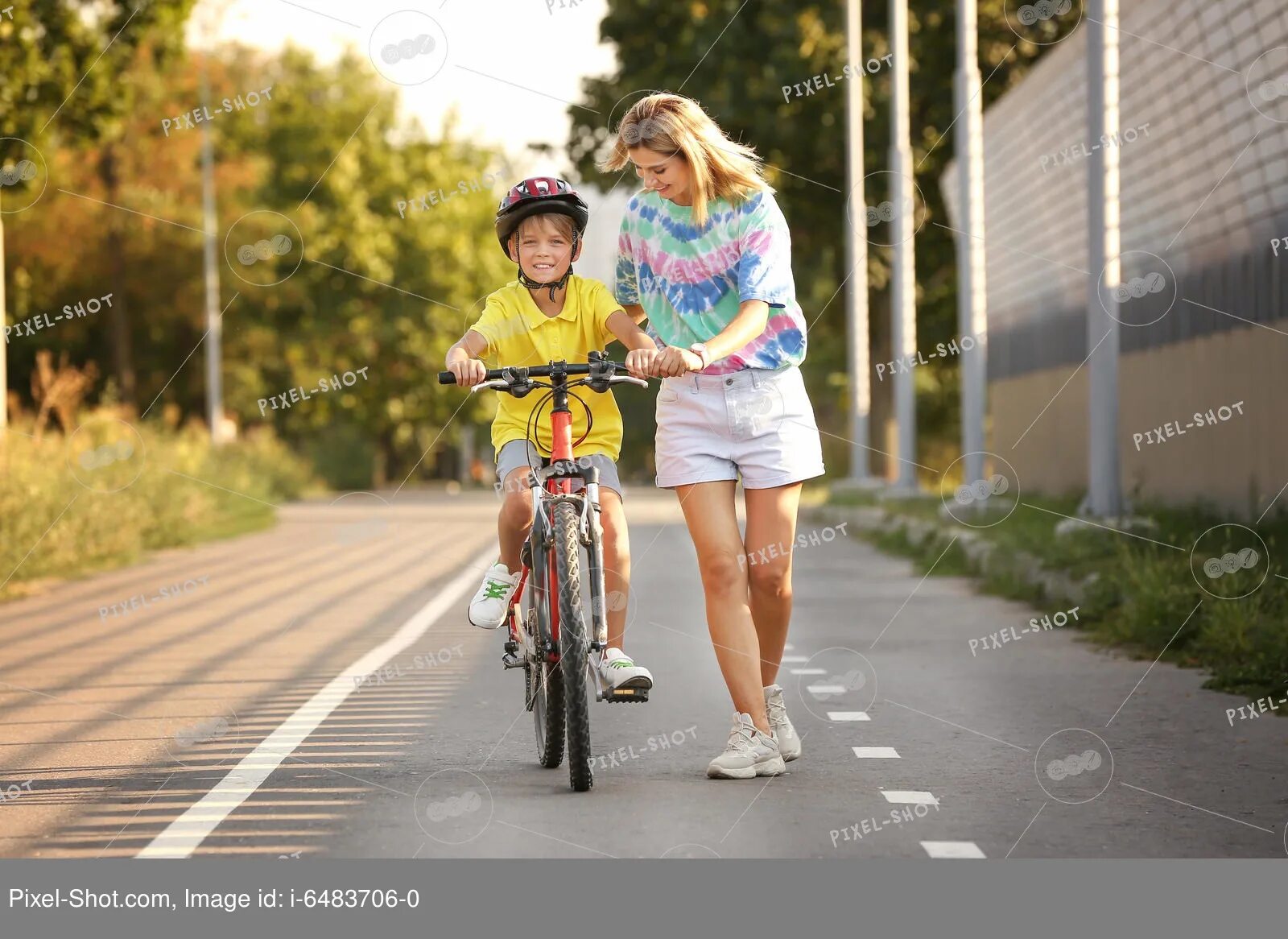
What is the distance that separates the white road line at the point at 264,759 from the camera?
20.2 feet

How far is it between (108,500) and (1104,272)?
10.2 m

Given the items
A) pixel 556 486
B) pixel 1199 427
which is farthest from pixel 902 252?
pixel 556 486

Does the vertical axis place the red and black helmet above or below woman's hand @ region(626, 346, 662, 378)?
above

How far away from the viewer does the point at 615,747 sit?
26.6 feet

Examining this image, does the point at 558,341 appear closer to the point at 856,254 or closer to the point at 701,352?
the point at 701,352

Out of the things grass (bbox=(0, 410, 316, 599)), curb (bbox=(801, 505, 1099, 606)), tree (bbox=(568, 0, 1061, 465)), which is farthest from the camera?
tree (bbox=(568, 0, 1061, 465))

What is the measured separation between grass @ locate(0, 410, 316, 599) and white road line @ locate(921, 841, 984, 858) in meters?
11.3

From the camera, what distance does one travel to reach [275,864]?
5762 mm

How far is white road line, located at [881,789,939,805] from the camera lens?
671 centimetres

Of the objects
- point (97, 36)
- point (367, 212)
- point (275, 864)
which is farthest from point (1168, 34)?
point (367, 212)

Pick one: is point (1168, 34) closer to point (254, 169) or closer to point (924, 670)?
point (924, 670)

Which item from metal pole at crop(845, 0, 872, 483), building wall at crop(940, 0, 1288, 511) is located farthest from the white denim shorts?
metal pole at crop(845, 0, 872, 483)

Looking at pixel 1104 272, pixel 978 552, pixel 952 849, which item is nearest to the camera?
pixel 952 849

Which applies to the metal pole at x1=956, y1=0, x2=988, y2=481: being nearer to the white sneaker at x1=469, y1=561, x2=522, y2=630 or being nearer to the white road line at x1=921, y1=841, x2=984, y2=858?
the white sneaker at x1=469, y1=561, x2=522, y2=630
